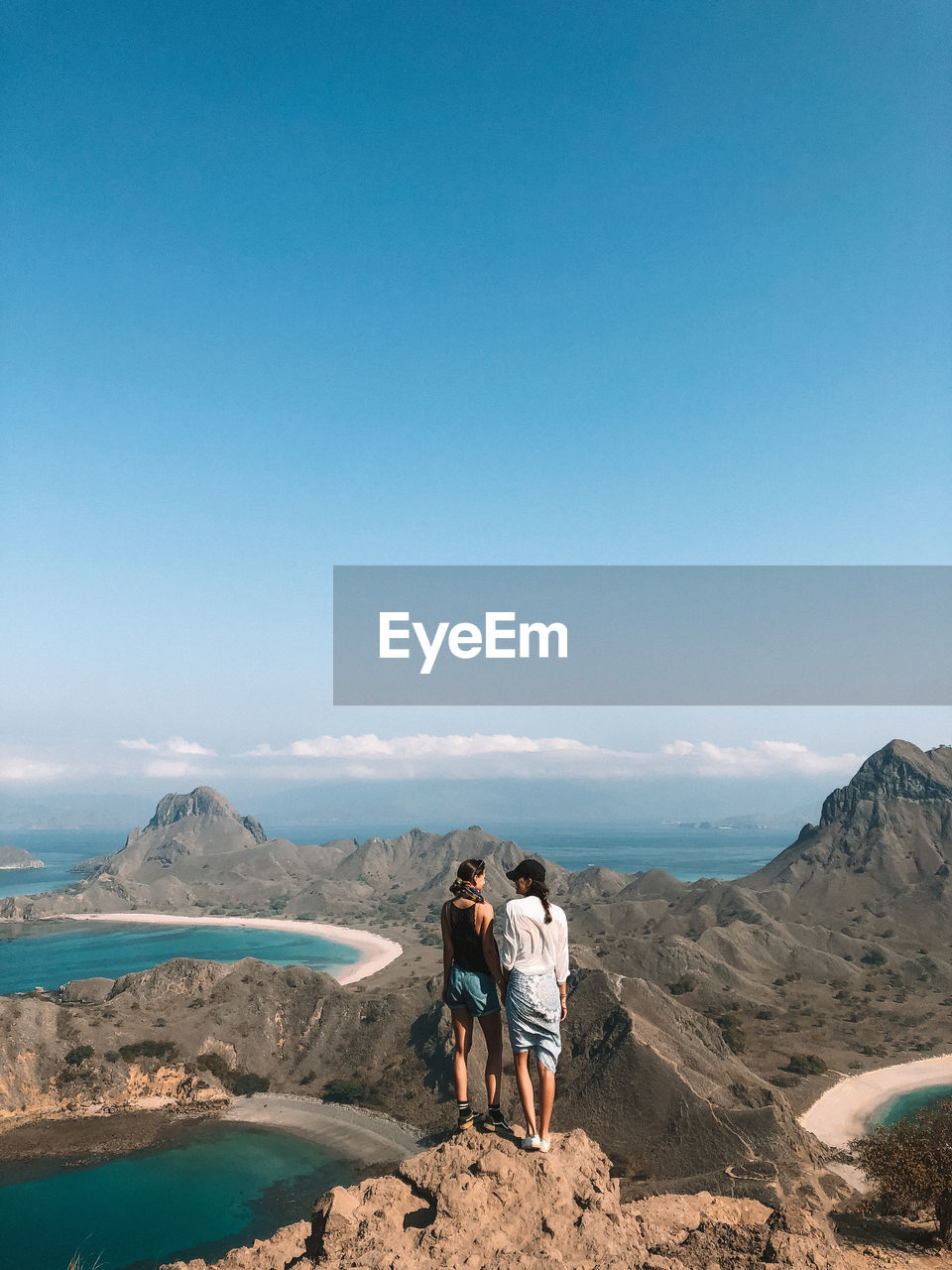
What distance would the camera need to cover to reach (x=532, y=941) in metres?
7.77

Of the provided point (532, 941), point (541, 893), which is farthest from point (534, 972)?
point (541, 893)

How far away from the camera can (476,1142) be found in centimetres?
846

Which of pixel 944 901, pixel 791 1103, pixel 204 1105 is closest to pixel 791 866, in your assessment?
pixel 944 901

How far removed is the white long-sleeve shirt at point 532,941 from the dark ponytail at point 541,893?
4 cm

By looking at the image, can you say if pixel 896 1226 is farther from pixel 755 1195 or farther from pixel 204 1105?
pixel 204 1105

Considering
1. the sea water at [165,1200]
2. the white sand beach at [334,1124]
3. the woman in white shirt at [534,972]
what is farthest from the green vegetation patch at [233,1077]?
the woman in white shirt at [534,972]

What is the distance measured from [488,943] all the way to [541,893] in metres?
0.85

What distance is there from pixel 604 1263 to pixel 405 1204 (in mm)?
2363

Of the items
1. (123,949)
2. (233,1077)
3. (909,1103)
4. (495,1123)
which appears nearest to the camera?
(495,1123)

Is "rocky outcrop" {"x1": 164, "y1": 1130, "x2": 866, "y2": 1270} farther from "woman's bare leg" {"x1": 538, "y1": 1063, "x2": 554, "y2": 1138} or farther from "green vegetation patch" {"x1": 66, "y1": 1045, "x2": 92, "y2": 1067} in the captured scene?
"green vegetation patch" {"x1": 66, "y1": 1045, "x2": 92, "y2": 1067}

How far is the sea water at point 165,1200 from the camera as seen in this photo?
121 ft

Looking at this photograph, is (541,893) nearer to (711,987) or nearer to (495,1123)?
(495,1123)

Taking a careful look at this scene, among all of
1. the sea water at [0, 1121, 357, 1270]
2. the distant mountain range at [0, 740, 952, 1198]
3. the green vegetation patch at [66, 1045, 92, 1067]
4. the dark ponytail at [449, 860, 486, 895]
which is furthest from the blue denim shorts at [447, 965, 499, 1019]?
the green vegetation patch at [66, 1045, 92, 1067]

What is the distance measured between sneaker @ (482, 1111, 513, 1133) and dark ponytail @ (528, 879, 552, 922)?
9.63 ft
